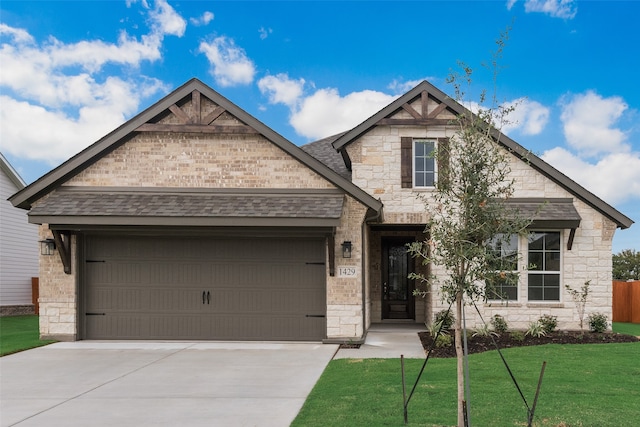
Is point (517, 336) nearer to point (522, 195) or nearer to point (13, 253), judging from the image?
point (522, 195)

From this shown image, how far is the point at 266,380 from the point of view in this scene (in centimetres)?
875

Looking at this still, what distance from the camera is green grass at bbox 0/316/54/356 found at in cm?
1209

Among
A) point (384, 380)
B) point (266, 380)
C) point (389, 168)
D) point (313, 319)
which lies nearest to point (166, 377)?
point (266, 380)

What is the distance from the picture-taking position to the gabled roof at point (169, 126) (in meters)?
12.7

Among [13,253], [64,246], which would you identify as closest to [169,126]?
[64,246]

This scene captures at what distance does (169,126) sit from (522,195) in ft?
29.7

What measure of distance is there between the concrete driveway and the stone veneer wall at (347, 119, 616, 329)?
14.7ft

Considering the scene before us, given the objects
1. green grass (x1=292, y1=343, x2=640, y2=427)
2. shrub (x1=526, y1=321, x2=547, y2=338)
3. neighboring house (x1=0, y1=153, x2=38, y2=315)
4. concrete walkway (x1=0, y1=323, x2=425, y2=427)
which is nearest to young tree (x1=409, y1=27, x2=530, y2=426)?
green grass (x1=292, y1=343, x2=640, y2=427)

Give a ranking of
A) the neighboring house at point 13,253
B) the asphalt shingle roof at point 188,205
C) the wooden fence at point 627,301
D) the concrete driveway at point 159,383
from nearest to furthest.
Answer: the concrete driveway at point 159,383 < the asphalt shingle roof at point 188,205 < the wooden fence at point 627,301 < the neighboring house at point 13,253

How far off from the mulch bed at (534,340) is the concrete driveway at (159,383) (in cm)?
249

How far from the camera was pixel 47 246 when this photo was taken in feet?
41.9

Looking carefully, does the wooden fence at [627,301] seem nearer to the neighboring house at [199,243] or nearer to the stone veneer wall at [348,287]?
the neighboring house at [199,243]

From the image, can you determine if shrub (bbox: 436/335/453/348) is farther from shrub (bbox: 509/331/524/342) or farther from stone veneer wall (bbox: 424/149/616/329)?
stone veneer wall (bbox: 424/149/616/329)

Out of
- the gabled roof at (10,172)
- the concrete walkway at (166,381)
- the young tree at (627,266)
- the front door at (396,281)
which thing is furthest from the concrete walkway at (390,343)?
the young tree at (627,266)
